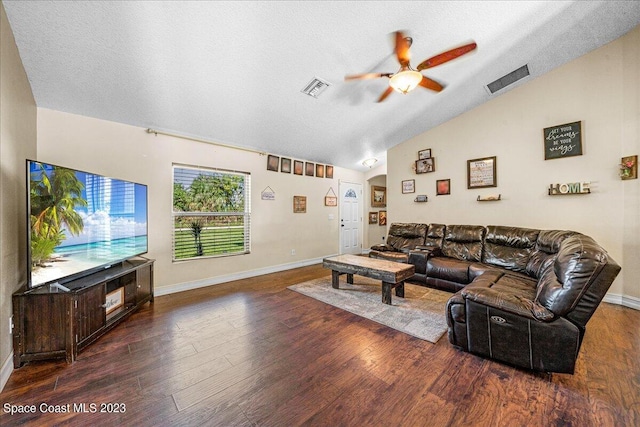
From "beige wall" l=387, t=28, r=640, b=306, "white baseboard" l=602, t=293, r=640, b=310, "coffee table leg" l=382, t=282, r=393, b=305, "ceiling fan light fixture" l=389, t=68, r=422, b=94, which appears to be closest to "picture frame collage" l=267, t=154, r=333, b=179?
"beige wall" l=387, t=28, r=640, b=306

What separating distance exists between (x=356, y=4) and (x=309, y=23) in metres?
0.44

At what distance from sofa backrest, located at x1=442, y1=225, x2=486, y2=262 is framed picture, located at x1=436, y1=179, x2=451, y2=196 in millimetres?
882

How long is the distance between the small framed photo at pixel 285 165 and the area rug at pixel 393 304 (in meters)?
2.32

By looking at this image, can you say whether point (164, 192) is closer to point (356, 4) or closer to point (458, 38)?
point (356, 4)

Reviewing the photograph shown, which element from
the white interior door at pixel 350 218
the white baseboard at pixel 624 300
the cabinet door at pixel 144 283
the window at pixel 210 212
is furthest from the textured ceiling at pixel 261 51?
the white baseboard at pixel 624 300

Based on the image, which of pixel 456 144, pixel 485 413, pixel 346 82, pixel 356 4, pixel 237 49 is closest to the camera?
pixel 485 413

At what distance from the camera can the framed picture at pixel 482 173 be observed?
4.32 meters

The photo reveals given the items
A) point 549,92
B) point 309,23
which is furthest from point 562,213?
point 309,23

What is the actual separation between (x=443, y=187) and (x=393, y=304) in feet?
9.49

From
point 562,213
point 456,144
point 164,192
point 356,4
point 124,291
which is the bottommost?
point 124,291

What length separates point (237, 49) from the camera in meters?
2.40

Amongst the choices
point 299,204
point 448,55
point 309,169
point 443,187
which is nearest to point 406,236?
point 443,187

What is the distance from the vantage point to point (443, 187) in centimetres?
493

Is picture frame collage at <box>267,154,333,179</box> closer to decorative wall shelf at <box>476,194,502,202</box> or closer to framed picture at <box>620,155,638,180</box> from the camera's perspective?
decorative wall shelf at <box>476,194,502,202</box>
